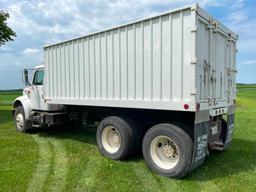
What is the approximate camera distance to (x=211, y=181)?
602cm

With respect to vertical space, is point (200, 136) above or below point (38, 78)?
below

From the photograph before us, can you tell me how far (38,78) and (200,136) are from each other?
21.7 ft

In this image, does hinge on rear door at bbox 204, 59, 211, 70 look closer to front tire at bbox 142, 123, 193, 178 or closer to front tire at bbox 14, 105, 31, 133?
front tire at bbox 142, 123, 193, 178

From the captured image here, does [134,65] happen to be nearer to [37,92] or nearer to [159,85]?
[159,85]

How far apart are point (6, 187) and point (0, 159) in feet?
6.93

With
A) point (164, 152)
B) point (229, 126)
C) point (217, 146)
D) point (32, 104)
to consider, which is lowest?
point (217, 146)

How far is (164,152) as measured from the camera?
653 centimetres

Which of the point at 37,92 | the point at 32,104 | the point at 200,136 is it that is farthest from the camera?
the point at 32,104

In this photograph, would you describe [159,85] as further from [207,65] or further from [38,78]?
[38,78]

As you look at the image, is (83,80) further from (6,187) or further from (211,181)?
(211,181)

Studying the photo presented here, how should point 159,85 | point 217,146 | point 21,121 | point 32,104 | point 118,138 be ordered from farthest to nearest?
point 21,121 → point 32,104 → point 217,146 → point 118,138 → point 159,85

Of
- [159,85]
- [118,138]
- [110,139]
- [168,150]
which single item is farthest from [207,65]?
[110,139]

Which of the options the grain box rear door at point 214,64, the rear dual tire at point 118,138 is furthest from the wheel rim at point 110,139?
the grain box rear door at point 214,64

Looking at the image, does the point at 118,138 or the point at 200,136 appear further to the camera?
the point at 118,138
